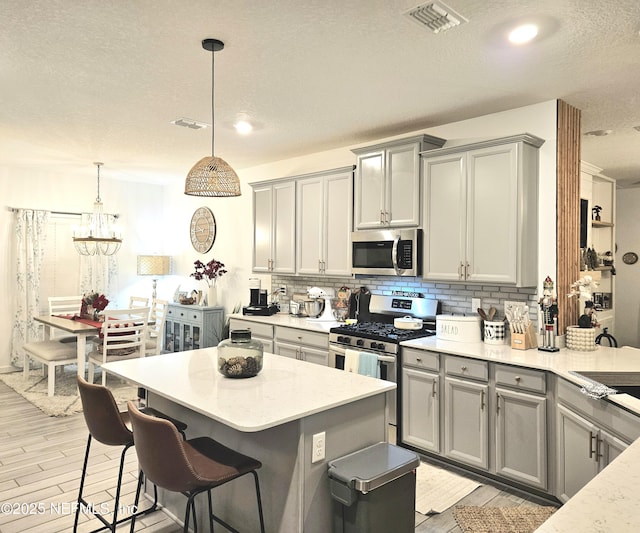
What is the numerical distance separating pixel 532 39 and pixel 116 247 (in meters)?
6.20

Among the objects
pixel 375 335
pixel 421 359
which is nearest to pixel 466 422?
pixel 421 359

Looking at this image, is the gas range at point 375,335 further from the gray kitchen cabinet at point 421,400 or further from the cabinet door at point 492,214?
the cabinet door at point 492,214

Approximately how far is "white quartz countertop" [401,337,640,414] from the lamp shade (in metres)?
4.68

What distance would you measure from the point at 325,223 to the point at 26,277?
431 centimetres

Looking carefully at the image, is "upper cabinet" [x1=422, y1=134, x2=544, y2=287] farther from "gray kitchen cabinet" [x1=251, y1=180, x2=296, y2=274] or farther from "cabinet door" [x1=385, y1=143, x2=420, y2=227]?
"gray kitchen cabinet" [x1=251, y1=180, x2=296, y2=274]

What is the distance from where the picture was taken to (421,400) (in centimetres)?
365

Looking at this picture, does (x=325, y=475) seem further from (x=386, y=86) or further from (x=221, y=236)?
(x=221, y=236)

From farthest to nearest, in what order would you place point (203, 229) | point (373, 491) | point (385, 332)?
point (203, 229) → point (385, 332) → point (373, 491)

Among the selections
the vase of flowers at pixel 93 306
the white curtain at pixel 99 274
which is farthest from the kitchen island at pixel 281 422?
the white curtain at pixel 99 274

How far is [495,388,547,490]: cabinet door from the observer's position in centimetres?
304

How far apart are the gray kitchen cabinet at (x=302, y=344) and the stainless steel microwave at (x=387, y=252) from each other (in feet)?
2.35

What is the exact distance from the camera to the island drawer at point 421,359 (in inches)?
140

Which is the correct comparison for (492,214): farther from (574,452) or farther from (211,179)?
(211,179)

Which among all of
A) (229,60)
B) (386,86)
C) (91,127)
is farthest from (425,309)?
(91,127)
